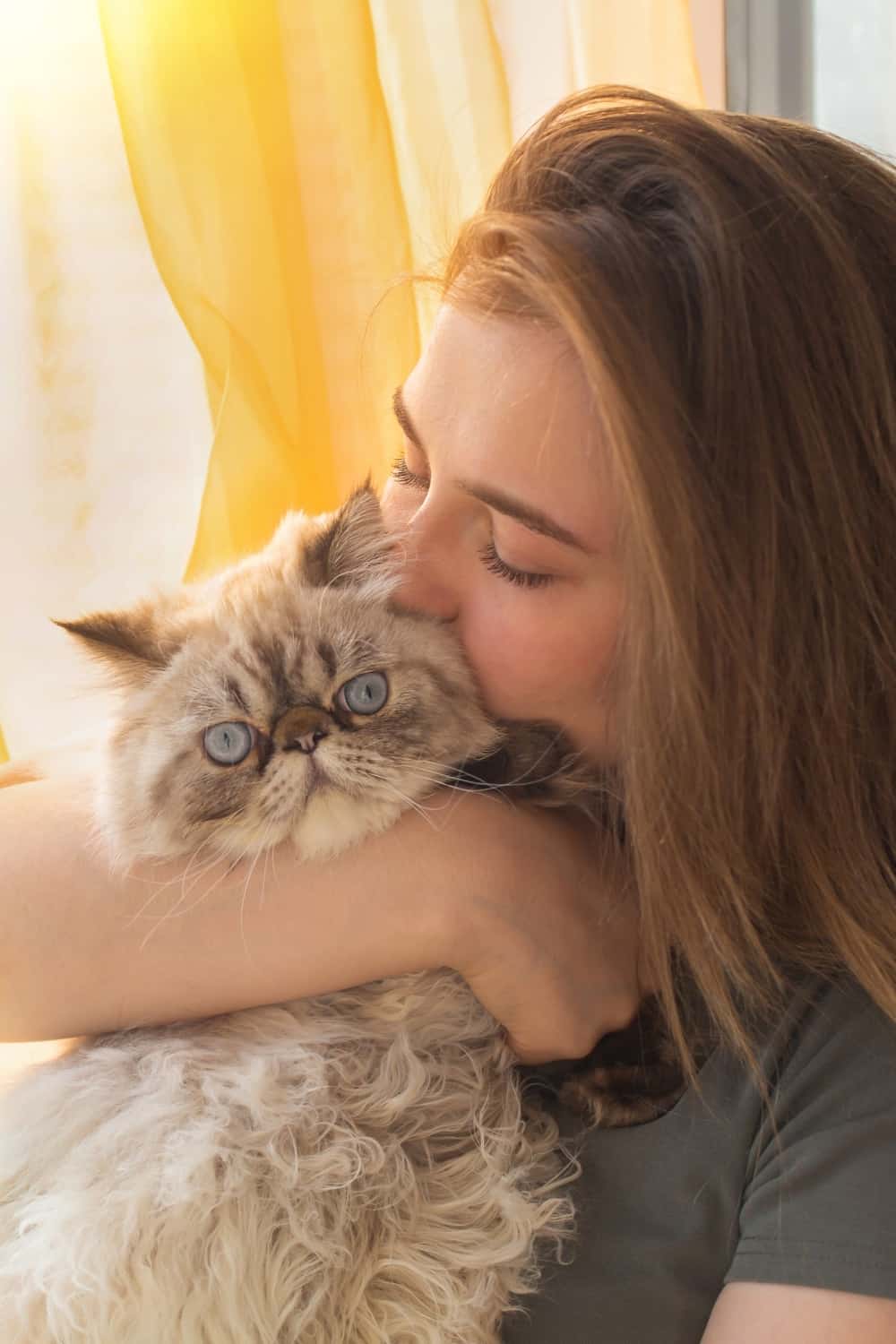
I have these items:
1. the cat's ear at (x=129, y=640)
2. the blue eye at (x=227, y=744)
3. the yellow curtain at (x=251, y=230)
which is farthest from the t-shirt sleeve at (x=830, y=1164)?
→ the yellow curtain at (x=251, y=230)

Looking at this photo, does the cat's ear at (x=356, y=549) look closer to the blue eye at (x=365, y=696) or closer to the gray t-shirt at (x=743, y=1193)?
the blue eye at (x=365, y=696)

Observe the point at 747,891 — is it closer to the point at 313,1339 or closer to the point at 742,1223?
the point at 742,1223

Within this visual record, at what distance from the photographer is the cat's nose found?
1.08m

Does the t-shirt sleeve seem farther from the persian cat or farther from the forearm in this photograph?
the forearm

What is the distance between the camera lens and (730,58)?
234 centimetres

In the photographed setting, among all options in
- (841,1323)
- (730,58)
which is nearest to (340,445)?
(841,1323)

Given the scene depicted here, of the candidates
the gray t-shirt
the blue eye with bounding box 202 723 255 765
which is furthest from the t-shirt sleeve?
the blue eye with bounding box 202 723 255 765

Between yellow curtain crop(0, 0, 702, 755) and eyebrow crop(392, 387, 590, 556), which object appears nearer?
eyebrow crop(392, 387, 590, 556)

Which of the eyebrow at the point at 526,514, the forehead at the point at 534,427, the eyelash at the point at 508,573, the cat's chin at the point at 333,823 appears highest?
the forehead at the point at 534,427

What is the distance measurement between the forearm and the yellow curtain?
390mm

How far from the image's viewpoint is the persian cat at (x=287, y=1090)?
894mm

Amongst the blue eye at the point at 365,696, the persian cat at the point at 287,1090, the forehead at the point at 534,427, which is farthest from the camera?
the blue eye at the point at 365,696

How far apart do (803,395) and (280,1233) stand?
33.5 inches

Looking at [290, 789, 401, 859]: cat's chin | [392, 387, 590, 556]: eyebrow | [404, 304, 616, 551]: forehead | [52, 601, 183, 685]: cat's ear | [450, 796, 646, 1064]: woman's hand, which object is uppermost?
[404, 304, 616, 551]: forehead
